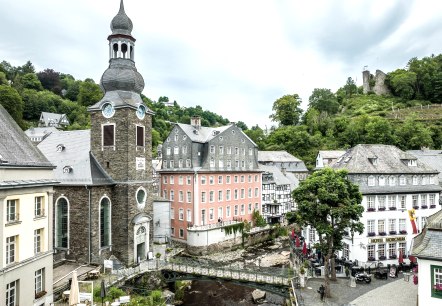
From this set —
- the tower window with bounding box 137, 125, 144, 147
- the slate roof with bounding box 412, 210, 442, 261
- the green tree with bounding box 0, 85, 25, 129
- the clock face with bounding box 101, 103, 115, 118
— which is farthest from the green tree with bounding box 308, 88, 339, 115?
the slate roof with bounding box 412, 210, 442, 261

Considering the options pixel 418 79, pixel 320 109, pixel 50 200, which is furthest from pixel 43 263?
pixel 418 79

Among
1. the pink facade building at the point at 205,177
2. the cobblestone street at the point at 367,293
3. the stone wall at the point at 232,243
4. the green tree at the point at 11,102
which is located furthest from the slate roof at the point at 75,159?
the green tree at the point at 11,102

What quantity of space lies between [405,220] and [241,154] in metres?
22.4

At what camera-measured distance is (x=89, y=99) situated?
10362 centimetres

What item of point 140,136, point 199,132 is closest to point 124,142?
point 140,136

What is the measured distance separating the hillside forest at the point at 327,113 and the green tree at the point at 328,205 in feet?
171

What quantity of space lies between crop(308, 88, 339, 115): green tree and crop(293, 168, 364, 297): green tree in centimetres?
7824

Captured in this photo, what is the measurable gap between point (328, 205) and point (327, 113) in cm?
7852

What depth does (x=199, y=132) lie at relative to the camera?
44469 mm

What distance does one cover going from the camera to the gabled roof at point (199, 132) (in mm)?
42531

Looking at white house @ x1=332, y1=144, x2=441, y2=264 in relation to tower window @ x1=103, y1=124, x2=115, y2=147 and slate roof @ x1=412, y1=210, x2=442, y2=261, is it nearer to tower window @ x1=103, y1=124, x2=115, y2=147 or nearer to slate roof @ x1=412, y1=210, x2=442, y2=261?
slate roof @ x1=412, y1=210, x2=442, y2=261

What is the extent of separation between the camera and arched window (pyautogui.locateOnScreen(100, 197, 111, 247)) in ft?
92.4

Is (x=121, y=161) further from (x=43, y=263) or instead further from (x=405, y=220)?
(x=405, y=220)

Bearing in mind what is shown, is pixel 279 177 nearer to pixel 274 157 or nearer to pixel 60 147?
pixel 274 157
